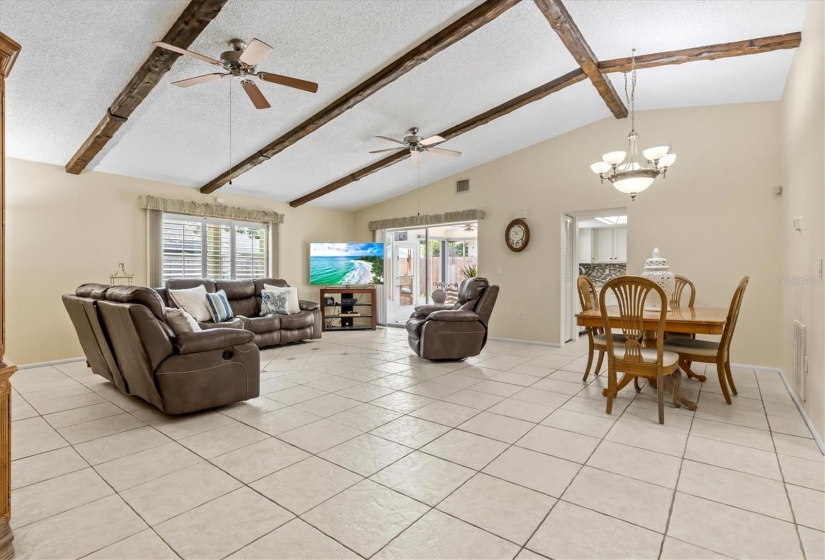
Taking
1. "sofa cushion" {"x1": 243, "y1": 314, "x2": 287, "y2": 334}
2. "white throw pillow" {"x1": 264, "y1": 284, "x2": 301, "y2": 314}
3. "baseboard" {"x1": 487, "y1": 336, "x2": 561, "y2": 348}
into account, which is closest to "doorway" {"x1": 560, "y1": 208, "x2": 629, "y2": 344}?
"baseboard" {"x1": 487, "y1": 336, "x2": 561, "y2": 348}

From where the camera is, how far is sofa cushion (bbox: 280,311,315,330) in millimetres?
6057

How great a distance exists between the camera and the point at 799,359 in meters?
3.20

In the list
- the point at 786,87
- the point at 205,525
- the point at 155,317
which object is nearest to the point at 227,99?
the point at 155,317

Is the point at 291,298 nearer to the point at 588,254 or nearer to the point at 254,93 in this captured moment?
the point at 254,93

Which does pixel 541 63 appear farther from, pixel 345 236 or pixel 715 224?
pixel 345 236

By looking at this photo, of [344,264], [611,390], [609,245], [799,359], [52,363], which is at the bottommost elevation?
[52,363]

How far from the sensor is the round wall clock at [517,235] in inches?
247

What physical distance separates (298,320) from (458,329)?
2.66m

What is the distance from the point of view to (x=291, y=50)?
340 centimetres

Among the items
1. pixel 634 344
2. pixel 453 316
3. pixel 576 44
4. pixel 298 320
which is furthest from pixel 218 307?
pixel 576 44

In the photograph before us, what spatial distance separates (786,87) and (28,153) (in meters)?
8.09

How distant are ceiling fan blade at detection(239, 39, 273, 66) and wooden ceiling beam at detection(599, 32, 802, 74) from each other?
10.7 ft

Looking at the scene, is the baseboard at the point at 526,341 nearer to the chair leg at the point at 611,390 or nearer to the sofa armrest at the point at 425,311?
the sofa armrest at the point at 425,311

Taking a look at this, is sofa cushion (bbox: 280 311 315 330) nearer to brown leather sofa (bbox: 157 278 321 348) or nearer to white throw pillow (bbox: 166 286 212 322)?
brown leather sofa (bbox: 157 278 321 348)
